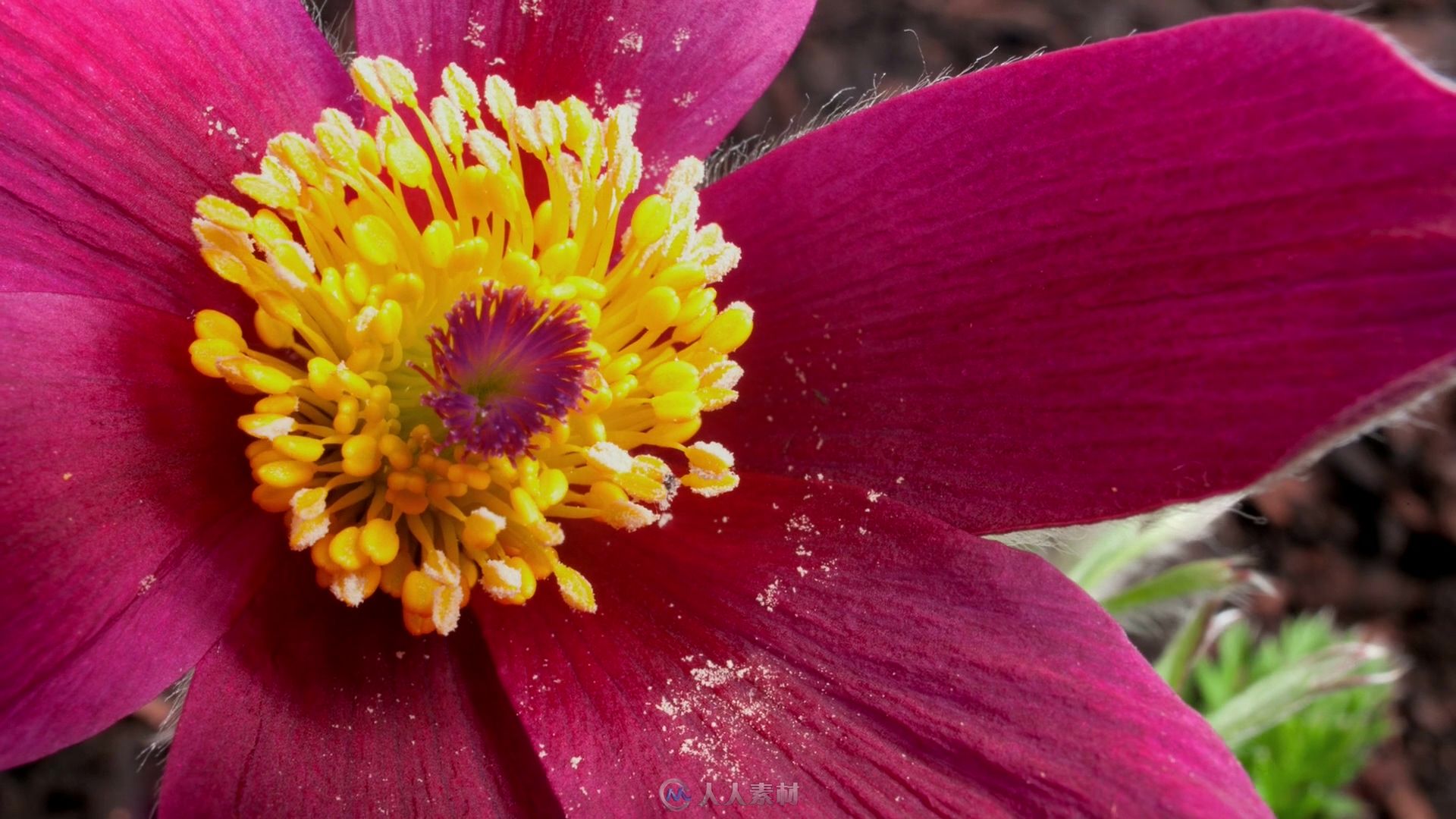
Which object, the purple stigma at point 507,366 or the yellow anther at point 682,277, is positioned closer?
the purple stigma at point 507,366

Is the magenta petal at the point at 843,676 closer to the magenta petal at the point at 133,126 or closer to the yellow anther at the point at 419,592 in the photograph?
the yellow anther at the point at 419,592

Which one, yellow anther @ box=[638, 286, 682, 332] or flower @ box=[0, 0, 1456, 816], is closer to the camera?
flower @ box=[0, 0, 1456, 816]

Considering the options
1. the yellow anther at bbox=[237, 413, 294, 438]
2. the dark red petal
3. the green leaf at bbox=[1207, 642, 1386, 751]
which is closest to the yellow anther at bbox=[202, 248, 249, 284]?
the yellow anther at bbox=[237, 413, 294, 438]

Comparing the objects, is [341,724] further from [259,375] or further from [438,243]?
[438,243]

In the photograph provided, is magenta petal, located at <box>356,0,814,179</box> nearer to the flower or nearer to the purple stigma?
the flower

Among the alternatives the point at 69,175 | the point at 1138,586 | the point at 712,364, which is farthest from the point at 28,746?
the point at 1138,586

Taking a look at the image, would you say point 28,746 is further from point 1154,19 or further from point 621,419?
point 1154,19

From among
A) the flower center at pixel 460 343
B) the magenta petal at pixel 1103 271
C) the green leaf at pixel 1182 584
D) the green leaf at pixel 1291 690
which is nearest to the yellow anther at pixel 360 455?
the flower center at pixel 460 343
